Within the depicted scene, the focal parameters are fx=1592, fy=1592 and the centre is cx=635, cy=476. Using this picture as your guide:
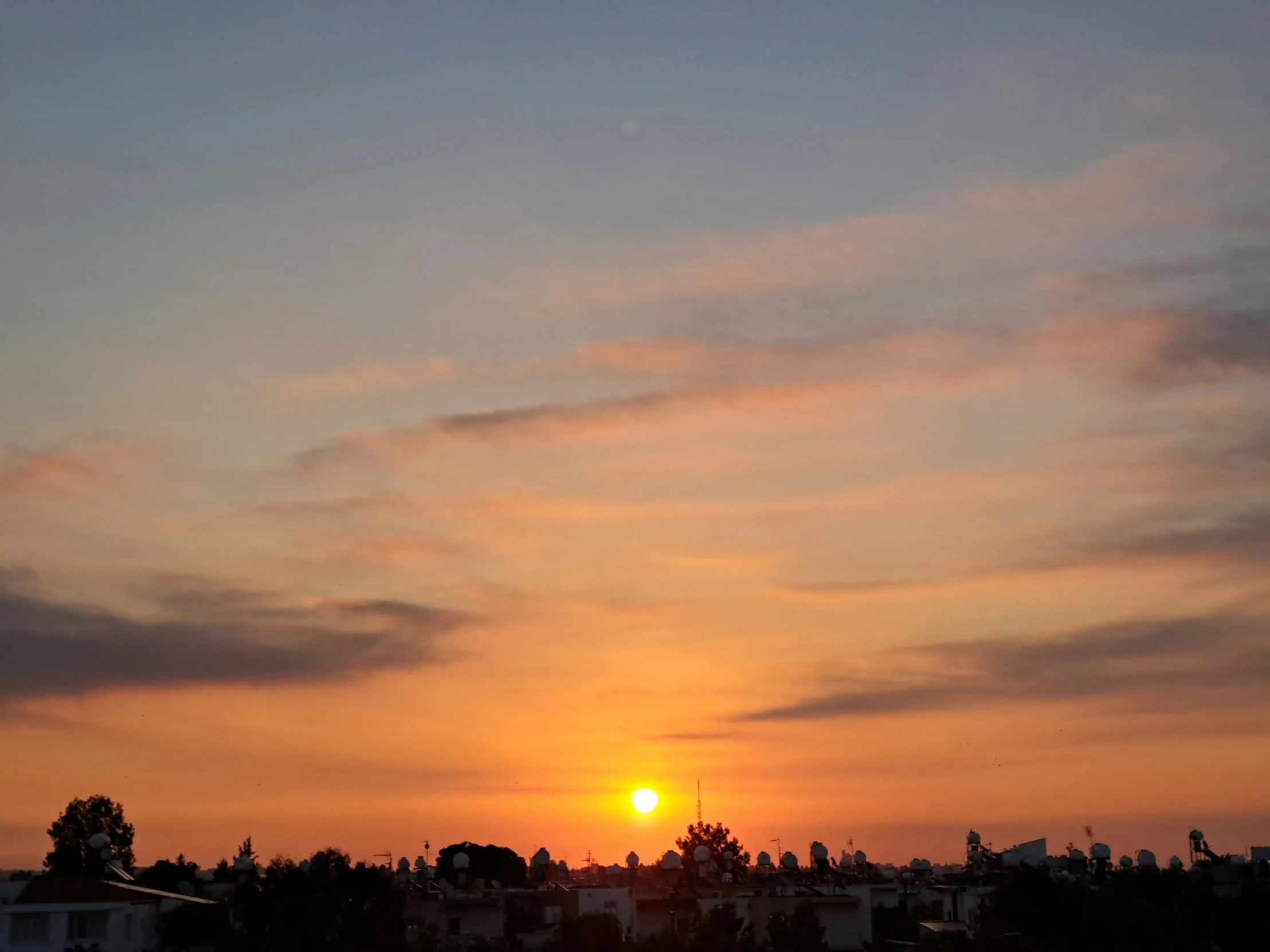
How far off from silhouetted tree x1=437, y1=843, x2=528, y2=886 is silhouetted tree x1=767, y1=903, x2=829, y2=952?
1207 inches

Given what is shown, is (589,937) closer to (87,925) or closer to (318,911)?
(318,911)

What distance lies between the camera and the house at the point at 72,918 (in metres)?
75.1

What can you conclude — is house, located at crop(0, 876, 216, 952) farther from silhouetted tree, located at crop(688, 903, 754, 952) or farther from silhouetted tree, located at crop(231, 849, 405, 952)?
silhouetted tree, located at crop(688, 903, 754, 952)

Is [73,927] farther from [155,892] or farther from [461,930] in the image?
[461,930]

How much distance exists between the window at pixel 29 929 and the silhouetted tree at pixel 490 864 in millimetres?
40511

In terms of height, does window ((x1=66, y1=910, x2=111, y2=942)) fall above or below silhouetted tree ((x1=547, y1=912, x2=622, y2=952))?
above

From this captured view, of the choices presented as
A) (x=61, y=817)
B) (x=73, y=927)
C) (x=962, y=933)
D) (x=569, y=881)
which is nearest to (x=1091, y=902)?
(x=962, y=933)

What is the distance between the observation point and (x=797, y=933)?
8712 centimetres

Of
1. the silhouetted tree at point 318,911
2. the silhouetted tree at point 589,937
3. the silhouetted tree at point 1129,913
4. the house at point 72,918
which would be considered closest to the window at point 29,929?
the house at point 72,918

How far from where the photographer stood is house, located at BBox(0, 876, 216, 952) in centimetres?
7512

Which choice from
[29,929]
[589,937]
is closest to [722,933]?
[589,937]

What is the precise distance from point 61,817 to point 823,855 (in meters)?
65.5

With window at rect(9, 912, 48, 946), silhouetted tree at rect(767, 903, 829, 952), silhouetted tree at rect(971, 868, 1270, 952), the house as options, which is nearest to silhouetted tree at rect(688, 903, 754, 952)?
silhouetted tree at rect(767, 903, 829, 952)

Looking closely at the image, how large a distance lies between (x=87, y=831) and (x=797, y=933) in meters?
71.3
